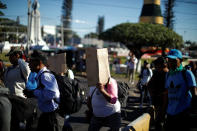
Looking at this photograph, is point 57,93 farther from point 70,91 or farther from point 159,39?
point 159,39

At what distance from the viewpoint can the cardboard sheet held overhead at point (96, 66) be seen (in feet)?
10.1

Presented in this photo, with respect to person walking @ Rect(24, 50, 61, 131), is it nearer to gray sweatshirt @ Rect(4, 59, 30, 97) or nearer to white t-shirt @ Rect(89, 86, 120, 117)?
white t-shirt @ Rect(89, 86, 120, 117)

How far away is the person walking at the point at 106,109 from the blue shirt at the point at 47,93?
627 millimetres

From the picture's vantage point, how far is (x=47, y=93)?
313 centimetres

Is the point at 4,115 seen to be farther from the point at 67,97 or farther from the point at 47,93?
the point at 67,97

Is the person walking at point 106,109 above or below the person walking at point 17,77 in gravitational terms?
below

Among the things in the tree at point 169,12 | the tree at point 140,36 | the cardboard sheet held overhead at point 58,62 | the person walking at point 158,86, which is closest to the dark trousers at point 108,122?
the cardboard sheet held overhead at point 58,62

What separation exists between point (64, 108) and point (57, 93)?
0.25m

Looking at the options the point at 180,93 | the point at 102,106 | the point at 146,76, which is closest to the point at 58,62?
the point at 102,106

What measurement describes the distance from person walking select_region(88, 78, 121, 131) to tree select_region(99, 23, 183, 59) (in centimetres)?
1884

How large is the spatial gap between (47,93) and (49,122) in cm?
42

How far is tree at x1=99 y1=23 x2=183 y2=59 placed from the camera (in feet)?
72.3

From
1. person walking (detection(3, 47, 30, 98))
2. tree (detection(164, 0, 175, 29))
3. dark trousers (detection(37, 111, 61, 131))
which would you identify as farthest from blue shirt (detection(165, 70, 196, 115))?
tree (detection(164, 0, 175, 29))

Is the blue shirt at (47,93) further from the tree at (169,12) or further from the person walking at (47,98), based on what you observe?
the tree at (169,12)
